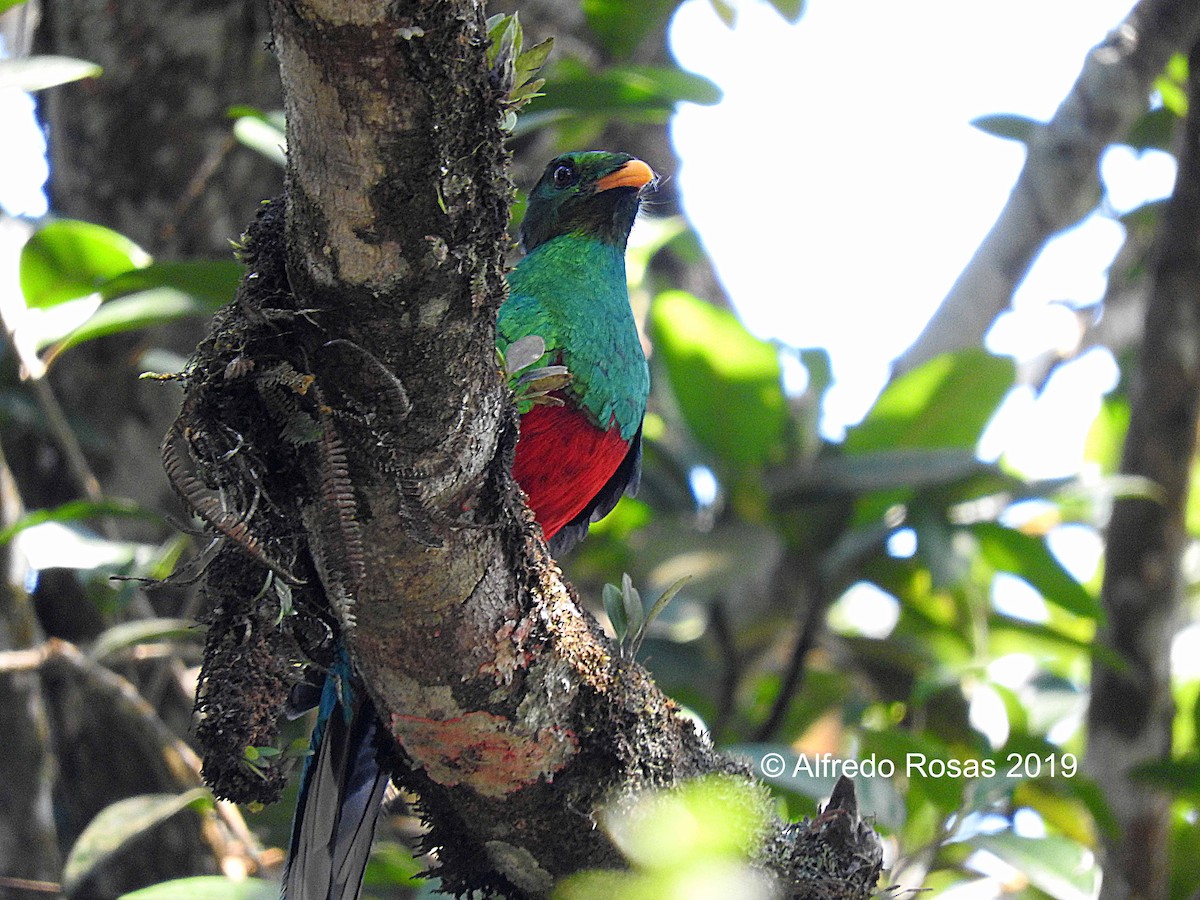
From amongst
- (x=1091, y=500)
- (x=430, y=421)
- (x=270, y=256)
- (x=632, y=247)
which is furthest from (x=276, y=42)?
(x=1091, y=500)

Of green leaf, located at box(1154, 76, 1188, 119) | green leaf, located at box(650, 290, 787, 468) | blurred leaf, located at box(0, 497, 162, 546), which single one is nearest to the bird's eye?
green leaf, located at box(650, 290, 787, 468)

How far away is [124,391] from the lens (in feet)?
12.9

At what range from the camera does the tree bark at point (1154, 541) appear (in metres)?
3.59

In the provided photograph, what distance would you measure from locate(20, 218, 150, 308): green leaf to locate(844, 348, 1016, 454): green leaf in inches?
91.2

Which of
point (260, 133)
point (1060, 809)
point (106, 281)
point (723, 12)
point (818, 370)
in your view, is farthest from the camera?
point (723, 12)

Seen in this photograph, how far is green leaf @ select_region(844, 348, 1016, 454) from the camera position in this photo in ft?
13.2

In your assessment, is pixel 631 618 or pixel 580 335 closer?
pixel 631 618

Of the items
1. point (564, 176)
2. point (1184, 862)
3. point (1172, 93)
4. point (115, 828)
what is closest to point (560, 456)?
point (564, 176)

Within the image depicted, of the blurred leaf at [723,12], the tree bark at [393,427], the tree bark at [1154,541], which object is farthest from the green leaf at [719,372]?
the tree bark at [393,427]

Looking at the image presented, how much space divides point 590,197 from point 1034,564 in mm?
1803

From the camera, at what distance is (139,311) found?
10.1 feet

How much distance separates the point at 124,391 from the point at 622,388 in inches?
75.5

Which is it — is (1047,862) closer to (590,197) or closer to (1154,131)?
(590,197)

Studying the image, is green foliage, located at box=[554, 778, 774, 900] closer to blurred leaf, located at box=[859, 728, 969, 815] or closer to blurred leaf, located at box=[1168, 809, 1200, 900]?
blurred leaf, located at box=[859, 728, 969, 815]
